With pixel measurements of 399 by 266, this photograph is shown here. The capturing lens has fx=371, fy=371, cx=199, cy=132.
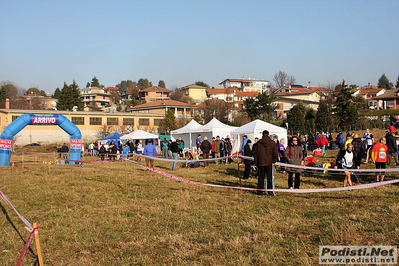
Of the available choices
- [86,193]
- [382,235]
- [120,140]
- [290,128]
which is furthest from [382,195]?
[290,128]

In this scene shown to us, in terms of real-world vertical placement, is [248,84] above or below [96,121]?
above

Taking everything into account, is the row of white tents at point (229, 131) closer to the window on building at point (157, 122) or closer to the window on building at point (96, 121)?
the window on building at point (96, 121)

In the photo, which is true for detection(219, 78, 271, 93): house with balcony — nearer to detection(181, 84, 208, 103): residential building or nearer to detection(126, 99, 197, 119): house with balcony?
detection(181, 84, 208, 103): residential building

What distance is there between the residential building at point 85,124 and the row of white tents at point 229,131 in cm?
2167

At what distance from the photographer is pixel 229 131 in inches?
1192

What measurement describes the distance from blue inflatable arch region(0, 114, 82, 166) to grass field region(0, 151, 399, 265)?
12.1 metres

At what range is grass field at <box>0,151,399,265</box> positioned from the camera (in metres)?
5.84

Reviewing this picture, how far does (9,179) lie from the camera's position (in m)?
15.2

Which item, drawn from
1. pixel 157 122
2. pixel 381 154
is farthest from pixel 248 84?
pixel 381 154

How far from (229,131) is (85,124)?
3232 cm

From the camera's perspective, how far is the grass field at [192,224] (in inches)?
230

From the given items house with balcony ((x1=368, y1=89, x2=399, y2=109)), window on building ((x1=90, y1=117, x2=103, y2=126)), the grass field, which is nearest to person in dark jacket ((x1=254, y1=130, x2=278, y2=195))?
the grass field

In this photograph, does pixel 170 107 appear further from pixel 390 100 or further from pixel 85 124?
pixel 390 100

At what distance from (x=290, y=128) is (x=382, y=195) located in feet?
118
